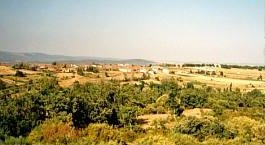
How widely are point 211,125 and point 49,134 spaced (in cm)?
1034

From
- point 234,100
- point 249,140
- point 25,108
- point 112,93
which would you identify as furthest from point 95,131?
point 234,100

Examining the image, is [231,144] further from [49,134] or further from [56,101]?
[56,101]

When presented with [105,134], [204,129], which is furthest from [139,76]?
[105,134]

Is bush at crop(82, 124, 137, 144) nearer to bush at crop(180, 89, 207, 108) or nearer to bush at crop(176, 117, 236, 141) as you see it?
bush at crop(176, 117, 236, 141)

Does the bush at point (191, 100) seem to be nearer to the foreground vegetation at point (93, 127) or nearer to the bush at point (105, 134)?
the foreground vegetation at point (93, 127)

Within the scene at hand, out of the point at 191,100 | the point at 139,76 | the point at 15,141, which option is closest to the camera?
the point at 15,141

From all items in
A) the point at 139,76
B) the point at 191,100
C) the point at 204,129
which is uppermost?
the point at 204,129

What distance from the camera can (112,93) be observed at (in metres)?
44.4

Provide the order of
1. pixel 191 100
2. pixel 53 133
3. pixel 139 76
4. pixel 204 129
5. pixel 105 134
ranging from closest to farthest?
pixel 53 133
pixel 105 134
pixel 204 129
pixel 191 100
pixel 139 76

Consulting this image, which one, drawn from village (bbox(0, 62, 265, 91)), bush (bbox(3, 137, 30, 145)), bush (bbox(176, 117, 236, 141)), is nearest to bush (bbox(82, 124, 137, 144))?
bush (bbox(3, 137, 30, 145))

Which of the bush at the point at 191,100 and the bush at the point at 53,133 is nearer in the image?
the bush at the point at 53,133

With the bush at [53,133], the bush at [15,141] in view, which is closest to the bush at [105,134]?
the bush at [53,133]

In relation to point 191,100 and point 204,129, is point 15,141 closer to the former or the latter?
point 204,129

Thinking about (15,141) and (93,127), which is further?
(93,127)
